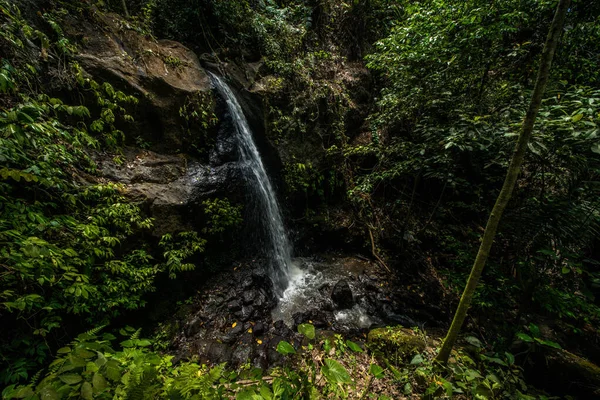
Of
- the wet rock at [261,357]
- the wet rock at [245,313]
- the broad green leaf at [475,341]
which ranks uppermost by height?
the broad green leaf at [475,341]

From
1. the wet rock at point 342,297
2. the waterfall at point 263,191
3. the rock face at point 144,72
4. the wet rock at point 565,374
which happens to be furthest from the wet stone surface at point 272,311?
the rock face at point 144,72

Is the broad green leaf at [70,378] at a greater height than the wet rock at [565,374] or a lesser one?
greater

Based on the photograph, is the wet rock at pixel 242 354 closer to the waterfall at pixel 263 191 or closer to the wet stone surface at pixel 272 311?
the wet stone surface at pixel 272 311

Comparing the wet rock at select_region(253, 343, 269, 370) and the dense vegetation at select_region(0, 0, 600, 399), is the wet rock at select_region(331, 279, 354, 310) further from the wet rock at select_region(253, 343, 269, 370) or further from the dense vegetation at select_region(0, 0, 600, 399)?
the wet rock at select_region(253, 343, 269, 370)

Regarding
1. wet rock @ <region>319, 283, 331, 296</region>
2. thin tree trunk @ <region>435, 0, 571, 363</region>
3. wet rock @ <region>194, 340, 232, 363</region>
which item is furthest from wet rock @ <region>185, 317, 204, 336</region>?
thin tree trunk @ <region>435, 0, 571, 363</region>

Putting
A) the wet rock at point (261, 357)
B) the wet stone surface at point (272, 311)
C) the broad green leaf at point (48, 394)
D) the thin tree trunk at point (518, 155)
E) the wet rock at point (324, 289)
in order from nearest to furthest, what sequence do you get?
the broad green leaf at point (48, 394) → the thin tree trunk at point (518, 155) → the wet rock at point (261, 357) → the wet stone surface at point (272, 311) → the wet rock at point (324, 289)

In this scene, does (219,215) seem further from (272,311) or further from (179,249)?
(272,311)

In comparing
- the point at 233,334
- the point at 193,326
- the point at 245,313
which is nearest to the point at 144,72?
the point at 193,326

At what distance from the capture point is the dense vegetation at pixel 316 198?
6.14ft

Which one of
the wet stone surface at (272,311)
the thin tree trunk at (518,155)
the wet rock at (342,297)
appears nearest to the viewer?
the thin tree trunk at (518,155)

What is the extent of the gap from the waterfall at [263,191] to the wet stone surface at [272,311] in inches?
17.9

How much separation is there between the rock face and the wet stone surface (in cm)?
368

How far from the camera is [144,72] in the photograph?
4820 mm

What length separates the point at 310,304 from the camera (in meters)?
5.27
